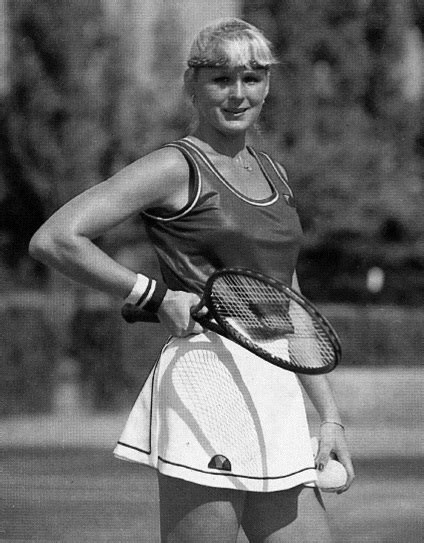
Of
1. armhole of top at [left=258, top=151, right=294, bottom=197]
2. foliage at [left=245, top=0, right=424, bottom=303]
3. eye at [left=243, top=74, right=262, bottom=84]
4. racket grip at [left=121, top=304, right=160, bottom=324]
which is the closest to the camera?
racket grip at [left=121, top=304, right=160, bottom=324]

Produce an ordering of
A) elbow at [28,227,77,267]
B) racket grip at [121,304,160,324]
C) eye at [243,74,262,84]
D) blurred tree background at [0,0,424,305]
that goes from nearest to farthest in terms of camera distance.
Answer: elbow at [28,227,77,267], racket grip at [121,304,160,324], eye at [243,74,262,84], blurred tree background at [0,0,424,305]

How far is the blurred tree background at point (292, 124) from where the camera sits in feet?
65.5

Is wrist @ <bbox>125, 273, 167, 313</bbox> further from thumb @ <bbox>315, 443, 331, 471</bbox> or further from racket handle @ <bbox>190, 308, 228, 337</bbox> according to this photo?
thumb @ <bbox>315, 443, 331, 471</bbox>

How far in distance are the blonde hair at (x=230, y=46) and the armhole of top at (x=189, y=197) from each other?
8.3 inches

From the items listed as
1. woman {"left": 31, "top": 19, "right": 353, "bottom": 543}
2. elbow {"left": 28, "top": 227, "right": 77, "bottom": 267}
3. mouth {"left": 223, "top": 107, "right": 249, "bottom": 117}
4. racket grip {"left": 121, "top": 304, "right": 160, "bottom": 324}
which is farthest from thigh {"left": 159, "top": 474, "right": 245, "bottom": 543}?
mouth {"left": 223, "top": 107, "right": 249, "bottom": 117}

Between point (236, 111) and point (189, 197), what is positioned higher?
point (236, 111)

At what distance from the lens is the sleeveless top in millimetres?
2578

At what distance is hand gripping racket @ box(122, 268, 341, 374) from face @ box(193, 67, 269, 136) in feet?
1.20

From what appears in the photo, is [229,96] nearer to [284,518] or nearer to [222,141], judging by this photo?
[222,141]

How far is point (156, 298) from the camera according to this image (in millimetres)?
2547

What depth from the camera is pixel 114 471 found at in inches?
317

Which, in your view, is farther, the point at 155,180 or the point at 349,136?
the point at 349,136

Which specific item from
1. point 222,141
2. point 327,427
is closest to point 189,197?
point 222,141

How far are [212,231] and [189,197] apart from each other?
89 mm
